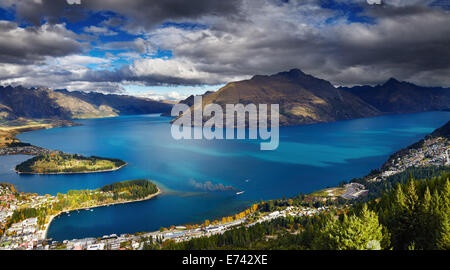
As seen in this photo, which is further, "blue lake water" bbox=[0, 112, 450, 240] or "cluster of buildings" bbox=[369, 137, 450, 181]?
"cluster of buildings" bbox=[369, 137, 450, 181]

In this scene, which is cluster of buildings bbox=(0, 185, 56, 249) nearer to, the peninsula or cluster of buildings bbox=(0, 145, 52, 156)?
the peninsula

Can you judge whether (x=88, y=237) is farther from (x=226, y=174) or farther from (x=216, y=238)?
(x=226, y=174)

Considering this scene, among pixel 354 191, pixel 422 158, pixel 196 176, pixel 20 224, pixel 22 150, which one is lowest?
pixel 20 224

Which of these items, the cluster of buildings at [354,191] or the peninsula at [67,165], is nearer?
the cluster of buildings at [354,191]

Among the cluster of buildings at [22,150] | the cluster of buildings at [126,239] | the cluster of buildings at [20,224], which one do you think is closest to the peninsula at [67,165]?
the cluster of buildings at [20,224]

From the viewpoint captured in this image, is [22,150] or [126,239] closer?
[126,239]

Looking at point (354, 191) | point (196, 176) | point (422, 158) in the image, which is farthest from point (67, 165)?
point (422, 158)

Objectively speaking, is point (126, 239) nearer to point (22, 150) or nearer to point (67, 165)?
point (67, 165)

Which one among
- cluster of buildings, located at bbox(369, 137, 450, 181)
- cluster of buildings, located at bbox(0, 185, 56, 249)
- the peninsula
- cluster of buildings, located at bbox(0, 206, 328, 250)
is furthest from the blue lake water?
cluster of buildings, located at bbox(369, 137, 450, 181)

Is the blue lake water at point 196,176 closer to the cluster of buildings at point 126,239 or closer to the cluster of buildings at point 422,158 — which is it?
the cluster of buildings at point 126,239
